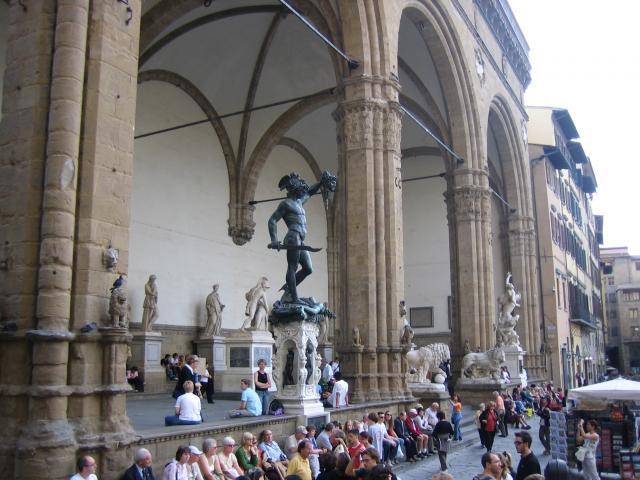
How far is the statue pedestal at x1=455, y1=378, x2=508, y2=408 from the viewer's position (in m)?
18.5

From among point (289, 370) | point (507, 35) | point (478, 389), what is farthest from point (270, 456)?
point (507, 35)

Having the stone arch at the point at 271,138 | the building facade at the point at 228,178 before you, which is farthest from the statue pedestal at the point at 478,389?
the stone arch at the point at 271,138

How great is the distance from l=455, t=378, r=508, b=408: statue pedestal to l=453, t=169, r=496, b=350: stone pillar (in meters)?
1.57

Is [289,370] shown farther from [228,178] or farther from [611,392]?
[228,178]

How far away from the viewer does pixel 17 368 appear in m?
6.52

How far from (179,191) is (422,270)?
13459 mm

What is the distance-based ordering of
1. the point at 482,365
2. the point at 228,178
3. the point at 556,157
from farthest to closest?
1. the point at 556,157
2. the point at 228,178
3. the point at 482,365

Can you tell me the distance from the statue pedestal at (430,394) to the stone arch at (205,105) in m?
8.70

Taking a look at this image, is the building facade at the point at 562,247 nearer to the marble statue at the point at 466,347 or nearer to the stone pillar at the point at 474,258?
the stone pillar at the point at 474,258

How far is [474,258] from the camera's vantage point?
68.5ft

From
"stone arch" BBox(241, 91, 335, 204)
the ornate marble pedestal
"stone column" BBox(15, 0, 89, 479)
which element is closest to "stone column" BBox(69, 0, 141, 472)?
"stone column" BBox(15, 0, 89, 479)

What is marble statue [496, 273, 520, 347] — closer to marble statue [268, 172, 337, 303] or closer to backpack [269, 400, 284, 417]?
marble statue [268, 172, 337, 303]

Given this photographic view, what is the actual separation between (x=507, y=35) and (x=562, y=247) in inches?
516

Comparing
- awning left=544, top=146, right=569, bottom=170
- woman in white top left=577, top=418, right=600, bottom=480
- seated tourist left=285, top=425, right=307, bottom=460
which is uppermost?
awning left=544, top=146, right=569, bottom=170
